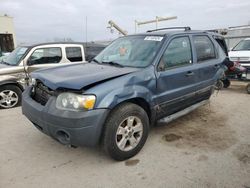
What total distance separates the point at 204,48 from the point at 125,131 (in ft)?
8.25

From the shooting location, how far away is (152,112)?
3.54 metres

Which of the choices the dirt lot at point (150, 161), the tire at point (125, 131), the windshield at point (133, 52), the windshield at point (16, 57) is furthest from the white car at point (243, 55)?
the windshield at point (16, 57)

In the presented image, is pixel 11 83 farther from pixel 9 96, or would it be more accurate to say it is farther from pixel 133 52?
pixel 133 52

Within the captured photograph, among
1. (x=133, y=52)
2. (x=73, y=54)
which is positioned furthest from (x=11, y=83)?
(x=133, y=52)

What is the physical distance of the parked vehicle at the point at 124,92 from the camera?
2824 millimetres

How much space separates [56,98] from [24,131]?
1.87 metres

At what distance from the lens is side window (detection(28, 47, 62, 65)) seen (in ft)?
20.2

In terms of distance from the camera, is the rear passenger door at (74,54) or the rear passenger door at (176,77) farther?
the rear passenger door at (74,54)

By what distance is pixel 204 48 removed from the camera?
15.1 ft

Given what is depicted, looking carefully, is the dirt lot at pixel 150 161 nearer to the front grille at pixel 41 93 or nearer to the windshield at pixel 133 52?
the front grille at pixel 41 93

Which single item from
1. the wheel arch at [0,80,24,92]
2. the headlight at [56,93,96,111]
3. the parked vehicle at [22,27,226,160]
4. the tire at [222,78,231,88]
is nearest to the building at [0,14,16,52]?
the wheel arch at [0,80,24,92]

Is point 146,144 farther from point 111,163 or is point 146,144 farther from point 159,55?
point 159,55

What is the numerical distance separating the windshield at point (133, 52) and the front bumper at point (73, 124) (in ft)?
3.78

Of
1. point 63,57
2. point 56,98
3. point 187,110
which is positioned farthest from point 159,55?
point 63,57
